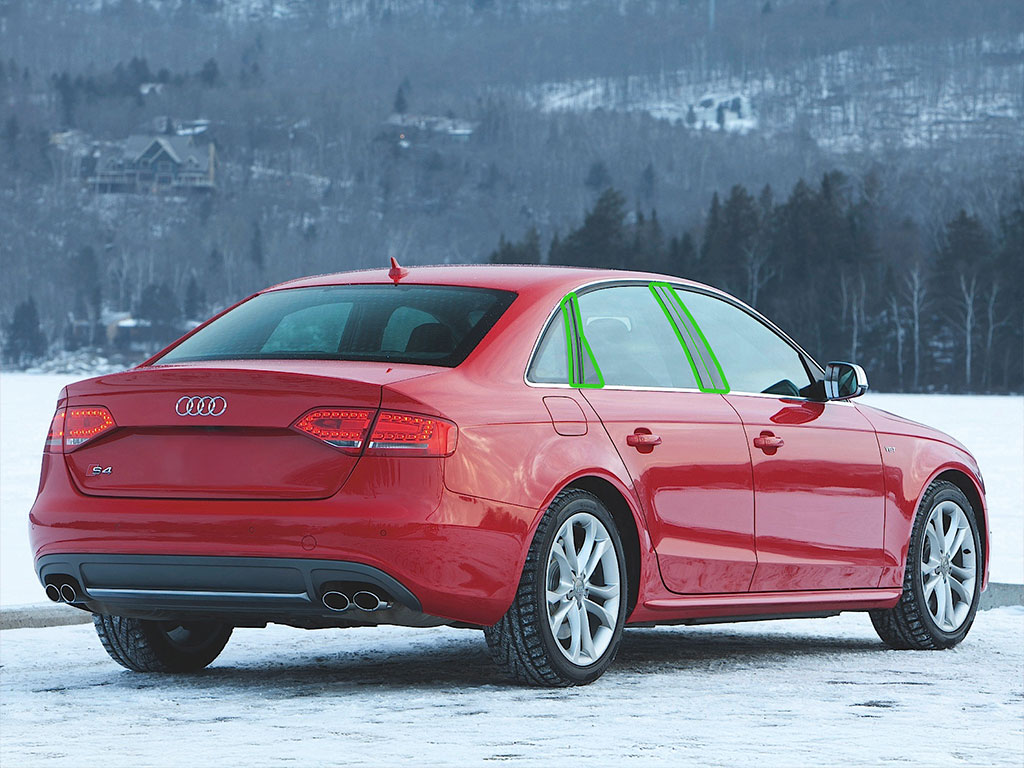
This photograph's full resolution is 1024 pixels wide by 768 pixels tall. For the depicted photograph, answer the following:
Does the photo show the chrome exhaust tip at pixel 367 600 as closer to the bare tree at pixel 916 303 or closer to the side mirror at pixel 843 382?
the side mirror at pixel 843 382

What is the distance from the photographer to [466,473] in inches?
235

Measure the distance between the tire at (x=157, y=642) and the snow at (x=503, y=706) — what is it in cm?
8

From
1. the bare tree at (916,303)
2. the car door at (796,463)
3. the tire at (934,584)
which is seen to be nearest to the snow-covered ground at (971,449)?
the tire at (934,584)

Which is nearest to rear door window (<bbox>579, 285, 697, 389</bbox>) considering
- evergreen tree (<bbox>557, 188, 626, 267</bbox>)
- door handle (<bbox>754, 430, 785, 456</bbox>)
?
door handle (<bbox>754, 430, 785, 456</bbox>)

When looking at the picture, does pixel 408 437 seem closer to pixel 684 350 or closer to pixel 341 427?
pixel 341 427

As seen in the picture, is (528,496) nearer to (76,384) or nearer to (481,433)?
(481,433)

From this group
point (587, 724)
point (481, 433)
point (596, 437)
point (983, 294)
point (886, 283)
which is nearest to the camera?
point (587, 724)

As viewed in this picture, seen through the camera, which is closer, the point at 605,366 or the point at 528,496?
the point at 528,496

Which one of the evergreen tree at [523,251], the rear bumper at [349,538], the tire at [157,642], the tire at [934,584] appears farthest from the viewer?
the evergreen tree at [523,251]

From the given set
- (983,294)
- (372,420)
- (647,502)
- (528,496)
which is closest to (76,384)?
(372,420)

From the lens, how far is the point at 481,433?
6066 millimetres

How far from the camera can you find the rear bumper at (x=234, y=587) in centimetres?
591

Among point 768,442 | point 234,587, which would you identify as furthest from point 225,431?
point 768,442

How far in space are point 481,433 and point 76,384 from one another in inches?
58.0
